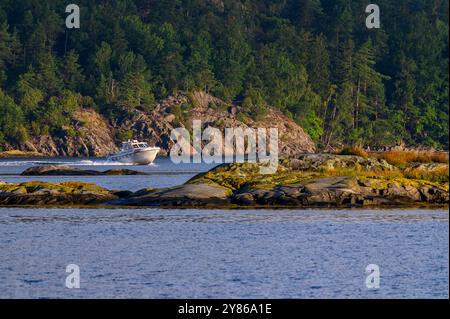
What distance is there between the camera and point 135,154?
12962 centimetres

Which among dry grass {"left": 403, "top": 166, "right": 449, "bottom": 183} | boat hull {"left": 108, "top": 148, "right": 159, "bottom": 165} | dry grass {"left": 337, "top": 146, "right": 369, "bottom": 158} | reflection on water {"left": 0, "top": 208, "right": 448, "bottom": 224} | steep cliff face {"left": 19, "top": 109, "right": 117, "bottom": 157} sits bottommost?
steep cliff face {"left": 19, "top": 109, "right": 117, "bottom": 157}

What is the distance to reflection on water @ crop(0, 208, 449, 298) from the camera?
3556cm

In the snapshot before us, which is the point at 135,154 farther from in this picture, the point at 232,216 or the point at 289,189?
the point at 232,216

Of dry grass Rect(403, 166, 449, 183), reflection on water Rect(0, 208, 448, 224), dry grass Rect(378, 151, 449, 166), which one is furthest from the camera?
dry grass Rect(378, 151, 449, 166)

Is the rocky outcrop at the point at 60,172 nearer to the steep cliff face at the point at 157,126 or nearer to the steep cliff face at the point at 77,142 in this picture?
the steep cliff face at the point at 157,126

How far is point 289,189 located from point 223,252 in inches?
588

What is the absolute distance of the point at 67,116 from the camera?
175m

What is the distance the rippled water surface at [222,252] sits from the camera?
35562 millimetres

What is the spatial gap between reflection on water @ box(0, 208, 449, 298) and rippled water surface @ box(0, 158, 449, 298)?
42mm

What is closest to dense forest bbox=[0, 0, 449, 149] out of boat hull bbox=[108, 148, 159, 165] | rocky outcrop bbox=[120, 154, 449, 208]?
boat hull bbox=[108, 148, 159, 165]

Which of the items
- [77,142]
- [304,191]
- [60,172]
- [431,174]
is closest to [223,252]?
[304,191]

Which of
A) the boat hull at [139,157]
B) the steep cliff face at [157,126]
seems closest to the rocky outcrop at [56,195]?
the boat hull at [139,157]

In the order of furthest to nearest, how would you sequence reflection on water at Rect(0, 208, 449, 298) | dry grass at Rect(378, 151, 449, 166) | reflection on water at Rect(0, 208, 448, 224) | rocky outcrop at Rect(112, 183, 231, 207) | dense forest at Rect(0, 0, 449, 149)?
dense forest at Rect(0, 0, 449, 149) < dry grass at Rect(378, 151, 449, 166) < rocky outcrop at Rect(112, 183, 231, 207) < reflection on water at Rect(0, 208, 448, 224) < reflection on water at Rect(0, 208, 449, 298)

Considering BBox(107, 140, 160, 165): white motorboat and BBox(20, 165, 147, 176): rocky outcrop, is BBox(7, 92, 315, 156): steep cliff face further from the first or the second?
BBox(20, 165, 147, 176): rocky outcrop
